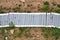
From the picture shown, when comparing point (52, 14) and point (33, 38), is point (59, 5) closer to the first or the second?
point (52, 14)

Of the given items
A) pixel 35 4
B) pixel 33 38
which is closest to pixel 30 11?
pixel 35 4

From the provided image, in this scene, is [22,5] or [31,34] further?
[22,5]

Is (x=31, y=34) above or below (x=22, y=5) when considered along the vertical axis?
below

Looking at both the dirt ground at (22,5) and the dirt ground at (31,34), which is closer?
the dirt ground at (31,34)

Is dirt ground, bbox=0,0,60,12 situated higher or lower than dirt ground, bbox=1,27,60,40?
higher

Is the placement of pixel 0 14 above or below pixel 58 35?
above

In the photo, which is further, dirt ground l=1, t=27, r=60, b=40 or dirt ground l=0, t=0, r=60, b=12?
dirt ground l=0, t=0, r=60, b=12

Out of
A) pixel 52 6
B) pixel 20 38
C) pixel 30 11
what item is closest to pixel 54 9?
Answer: pixel 52 6

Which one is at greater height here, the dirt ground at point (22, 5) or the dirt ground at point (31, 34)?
the dirt ground at point (22, 5)

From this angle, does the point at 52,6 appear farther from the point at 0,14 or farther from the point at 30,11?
the point at 0,14
